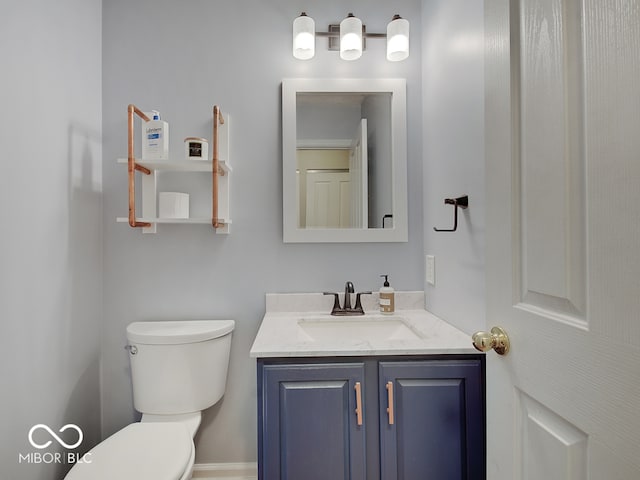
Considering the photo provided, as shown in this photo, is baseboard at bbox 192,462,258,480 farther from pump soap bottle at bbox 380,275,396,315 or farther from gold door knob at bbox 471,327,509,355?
gold door knob at bbox 471,327,509,355

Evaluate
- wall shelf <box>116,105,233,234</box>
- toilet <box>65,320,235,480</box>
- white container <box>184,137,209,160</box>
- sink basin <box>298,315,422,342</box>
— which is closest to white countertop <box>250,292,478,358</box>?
sink basin <box>298,315,422,342</box>

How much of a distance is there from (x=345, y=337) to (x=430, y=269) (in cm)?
50

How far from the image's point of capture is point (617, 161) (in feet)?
1.40

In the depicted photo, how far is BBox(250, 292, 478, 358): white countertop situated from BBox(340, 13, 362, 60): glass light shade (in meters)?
1.15

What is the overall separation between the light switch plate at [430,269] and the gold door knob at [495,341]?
74 cm

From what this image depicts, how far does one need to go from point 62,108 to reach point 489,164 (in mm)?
1562

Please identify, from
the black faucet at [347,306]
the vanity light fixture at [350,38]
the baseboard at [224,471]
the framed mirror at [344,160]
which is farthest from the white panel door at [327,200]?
the baseboard at [224,471]

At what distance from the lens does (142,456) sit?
0.99 m

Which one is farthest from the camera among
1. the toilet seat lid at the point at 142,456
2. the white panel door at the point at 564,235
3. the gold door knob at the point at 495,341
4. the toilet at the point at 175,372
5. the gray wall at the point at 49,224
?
the toilet at the point at 175,372

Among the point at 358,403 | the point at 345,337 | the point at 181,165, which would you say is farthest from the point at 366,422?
the point at 181,165

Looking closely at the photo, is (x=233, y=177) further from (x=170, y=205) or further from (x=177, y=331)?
(x=177, y=331)

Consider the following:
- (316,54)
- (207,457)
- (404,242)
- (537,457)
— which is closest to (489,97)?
(537,457)

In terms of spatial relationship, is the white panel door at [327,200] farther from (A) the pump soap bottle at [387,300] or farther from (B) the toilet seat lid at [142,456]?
(B) the toilet seat lid at [142,456]

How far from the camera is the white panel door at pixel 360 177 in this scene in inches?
58.8
